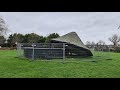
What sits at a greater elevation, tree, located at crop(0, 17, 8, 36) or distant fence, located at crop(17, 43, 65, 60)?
tree, located at crop(0, 17, 8, 36)

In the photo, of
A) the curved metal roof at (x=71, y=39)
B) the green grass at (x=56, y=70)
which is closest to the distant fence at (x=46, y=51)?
the green grass at (x=56, y=70)

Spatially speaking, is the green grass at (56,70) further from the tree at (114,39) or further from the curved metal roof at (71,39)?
the tree at (114,39)

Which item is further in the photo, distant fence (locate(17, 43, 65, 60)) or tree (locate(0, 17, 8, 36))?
tree (locate(0, 17, 8, 36))

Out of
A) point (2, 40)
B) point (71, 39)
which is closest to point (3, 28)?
Answer: point (2, 40)

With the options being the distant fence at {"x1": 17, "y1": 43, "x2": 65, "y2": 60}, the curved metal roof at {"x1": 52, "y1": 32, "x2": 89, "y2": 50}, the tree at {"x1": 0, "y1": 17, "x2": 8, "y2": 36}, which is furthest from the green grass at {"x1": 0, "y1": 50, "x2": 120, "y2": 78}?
the tree at {"x1": 0, "y1": 17, "x2": 8, "y2": 36}

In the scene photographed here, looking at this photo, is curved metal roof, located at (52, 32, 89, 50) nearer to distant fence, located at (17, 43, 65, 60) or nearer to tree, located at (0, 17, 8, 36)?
distant fence, located at (17, 43, 65, 60)

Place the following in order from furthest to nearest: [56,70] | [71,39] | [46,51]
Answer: [71,39] → [46,51] → [56,70]

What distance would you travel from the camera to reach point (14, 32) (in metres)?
28.3

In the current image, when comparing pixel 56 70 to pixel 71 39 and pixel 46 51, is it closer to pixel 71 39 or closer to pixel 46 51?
pixel 46 51

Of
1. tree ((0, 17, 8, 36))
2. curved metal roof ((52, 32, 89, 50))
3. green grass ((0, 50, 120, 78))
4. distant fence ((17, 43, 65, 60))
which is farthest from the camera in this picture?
tree ((0, 17, 8, 36))
